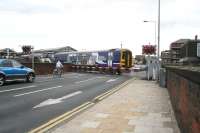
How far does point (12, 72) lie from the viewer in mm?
25219

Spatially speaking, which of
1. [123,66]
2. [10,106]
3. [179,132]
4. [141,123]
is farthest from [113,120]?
[123,66]

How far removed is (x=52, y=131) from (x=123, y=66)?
42.1 metres

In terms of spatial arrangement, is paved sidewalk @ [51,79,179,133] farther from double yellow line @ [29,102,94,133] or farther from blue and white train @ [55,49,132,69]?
blue and white train @ [55,49,132,69]

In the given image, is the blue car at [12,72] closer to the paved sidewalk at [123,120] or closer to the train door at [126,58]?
the paved sidewalk at [123,120]

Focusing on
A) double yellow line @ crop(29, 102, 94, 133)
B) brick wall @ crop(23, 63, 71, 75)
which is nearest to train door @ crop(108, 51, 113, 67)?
brick wall @ crop(23, 63, 71, 75)

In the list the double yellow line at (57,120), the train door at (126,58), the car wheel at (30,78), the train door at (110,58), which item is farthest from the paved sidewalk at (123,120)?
the train door at (110,58)

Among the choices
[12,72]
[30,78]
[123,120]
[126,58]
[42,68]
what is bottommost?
[123,120]

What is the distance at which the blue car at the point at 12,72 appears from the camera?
2444 centimetres

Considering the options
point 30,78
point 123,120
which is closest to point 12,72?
point 30,78

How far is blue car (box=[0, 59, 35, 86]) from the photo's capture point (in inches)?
962

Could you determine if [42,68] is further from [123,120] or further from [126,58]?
[123,120]

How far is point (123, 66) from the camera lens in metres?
51.3

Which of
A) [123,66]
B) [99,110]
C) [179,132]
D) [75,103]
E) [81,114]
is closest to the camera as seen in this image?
[179,132]

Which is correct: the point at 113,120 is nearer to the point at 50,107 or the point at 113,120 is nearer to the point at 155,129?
the point at 155,129
